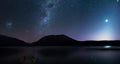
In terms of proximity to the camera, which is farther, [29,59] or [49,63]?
[49,63]

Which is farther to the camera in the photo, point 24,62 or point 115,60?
point 115,60

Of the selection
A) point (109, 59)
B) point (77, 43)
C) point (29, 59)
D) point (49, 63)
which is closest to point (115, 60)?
point (109, 59)

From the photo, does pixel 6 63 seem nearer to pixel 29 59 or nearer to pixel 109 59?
pixel 29 59

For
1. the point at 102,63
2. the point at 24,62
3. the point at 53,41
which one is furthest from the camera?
the point at 102,63

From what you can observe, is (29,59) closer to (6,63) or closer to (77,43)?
(6,63)

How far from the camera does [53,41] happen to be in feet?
36.5

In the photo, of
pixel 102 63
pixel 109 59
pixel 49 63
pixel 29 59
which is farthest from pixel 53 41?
pixel 109 59

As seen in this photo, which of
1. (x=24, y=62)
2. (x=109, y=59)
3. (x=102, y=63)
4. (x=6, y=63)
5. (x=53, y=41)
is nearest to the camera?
(x=24, y=62)

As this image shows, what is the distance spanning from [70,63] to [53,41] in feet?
8.21

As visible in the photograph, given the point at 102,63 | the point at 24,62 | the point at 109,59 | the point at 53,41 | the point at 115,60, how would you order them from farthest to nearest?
the point at 109,59 → the point at 115,60 → the point at 102,63 → the point at 53,41 → the point at 24,62

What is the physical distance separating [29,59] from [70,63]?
6.75 m

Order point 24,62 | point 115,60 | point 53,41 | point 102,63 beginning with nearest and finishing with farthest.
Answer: point 24,62
point 53,41
point 102,63
point 115,60

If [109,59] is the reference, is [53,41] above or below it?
above

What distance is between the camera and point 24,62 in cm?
623
